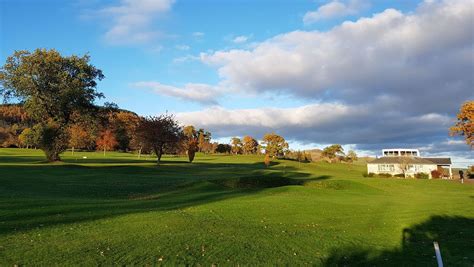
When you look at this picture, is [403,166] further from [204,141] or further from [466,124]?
[204,141]

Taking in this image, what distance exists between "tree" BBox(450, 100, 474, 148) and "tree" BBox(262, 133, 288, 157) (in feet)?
313

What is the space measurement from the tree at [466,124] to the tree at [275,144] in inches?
3753

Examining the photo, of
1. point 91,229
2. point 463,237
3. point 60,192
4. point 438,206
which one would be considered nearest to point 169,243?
point 91,229

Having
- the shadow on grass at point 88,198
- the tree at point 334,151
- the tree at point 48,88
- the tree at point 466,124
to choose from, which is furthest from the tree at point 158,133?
the tree at point 334,151

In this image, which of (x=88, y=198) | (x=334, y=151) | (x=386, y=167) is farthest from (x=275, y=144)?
(x=88, y=198)

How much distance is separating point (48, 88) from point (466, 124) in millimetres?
57508

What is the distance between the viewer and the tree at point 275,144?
14850 centimetres

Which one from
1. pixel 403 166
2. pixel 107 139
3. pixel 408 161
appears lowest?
pixel 403 166

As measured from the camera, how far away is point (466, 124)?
53094 mm

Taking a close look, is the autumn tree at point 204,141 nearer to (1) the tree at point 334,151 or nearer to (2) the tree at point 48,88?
(1) the tree at point 334,151

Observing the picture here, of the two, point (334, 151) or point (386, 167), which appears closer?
point (386, 167)

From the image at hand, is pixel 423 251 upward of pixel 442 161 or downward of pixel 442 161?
downward

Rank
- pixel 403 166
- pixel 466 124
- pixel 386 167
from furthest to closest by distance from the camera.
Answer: pixel 386 167 < pixel 403 166 < pixel 466 124

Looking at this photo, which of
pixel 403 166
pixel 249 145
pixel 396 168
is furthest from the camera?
pixel 249 145
